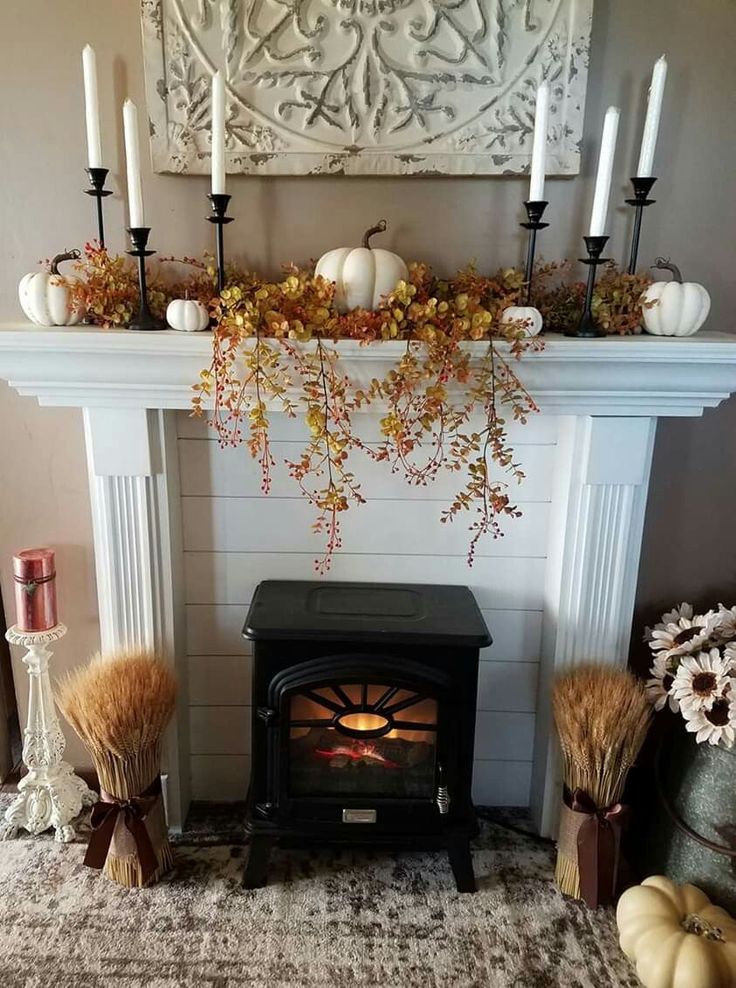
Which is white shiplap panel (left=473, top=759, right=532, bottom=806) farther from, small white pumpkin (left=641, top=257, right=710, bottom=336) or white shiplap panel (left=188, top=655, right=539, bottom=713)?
small white pumpkin (left=641, top=257, right=710, bottom=336)

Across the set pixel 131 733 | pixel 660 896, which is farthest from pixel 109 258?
pixel 660 896

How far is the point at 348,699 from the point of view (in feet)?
5.77

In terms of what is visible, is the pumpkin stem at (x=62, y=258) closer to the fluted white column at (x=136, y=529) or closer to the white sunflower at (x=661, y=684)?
the fluted white column at (x=136, y=529)

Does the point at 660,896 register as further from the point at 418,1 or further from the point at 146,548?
the point at 418,1

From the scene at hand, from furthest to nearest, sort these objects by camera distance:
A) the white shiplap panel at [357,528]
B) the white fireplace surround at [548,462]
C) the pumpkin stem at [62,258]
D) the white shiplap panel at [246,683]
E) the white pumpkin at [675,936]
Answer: the white shiplap panel at [246,683] < the white shiplap panel at [357,528] < the pumpkin stem at [62,258] < the white fireplace surround at [548,462] < the white pumpkin at [675,936]

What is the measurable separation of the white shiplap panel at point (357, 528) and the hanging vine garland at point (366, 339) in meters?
0.20

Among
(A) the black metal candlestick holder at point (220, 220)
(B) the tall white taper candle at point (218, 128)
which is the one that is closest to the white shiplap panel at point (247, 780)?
(A) the black metal candlestick holder at point (220, 220)

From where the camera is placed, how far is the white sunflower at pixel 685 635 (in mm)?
1764

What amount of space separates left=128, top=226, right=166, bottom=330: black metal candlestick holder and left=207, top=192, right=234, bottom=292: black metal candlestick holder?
141mm

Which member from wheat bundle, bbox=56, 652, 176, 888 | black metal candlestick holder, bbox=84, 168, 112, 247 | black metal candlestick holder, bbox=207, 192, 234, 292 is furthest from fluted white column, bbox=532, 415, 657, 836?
black metal candlestick holder, bbox=84, 168, 112, 247

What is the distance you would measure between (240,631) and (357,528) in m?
0.43

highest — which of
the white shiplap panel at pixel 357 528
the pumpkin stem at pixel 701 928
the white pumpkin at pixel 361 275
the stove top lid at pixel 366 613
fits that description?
the white pumpkin at pixel 361 275

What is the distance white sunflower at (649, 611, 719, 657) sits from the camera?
5.79ft

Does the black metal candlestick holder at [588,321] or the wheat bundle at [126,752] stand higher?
the black metal candlestick holder at [588,321]
